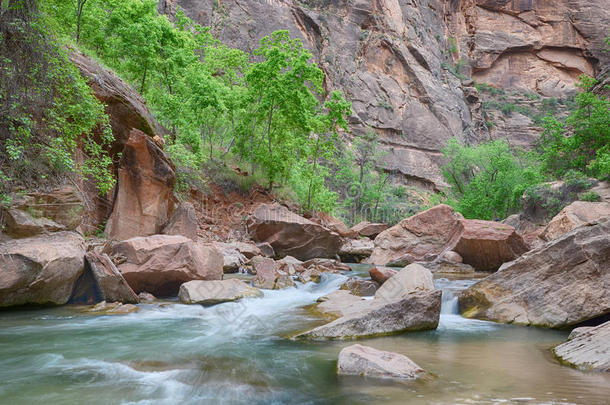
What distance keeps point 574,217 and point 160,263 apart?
49.5 ft

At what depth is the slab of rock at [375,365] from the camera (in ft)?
14.8

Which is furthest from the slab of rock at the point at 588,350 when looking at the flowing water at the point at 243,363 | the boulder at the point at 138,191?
the boulder at the point at 138,191

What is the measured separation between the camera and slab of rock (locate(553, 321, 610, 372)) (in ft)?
15.9

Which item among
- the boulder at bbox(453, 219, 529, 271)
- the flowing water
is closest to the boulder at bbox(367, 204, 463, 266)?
the boulder at bbox(453, 219, 529, 271)

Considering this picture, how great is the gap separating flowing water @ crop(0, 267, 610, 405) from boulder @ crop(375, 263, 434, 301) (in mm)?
852

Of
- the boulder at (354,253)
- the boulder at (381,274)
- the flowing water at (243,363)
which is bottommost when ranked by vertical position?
the flowing water at (243,363)

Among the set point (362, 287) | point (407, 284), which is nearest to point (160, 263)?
point (362, 287)

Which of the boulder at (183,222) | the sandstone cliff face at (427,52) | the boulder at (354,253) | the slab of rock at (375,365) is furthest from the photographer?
the sandstone cliff face at (427,52)

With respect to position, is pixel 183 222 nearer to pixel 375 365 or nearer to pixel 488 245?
pixel 375 365

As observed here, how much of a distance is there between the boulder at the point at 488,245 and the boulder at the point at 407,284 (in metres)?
7.25

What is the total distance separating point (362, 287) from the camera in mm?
10242

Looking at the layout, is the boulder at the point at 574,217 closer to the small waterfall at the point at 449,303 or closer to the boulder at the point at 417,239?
the boulder at the point at 417,239

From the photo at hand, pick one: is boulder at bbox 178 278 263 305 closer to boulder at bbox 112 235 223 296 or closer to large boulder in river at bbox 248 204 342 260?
boulder at bbox 112 235 223 296

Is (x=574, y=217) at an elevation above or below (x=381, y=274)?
above
